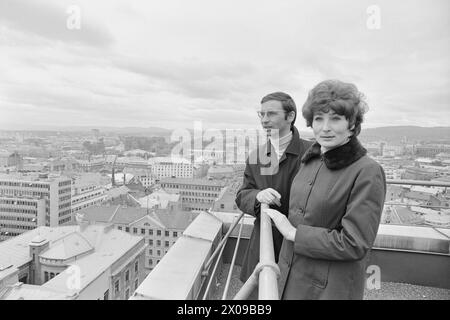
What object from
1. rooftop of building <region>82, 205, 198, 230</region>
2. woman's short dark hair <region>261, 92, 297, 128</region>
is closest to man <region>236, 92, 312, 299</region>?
woman's short dark hair <region>261, 92, 297, 128</region>

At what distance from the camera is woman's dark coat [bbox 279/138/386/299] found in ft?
2.75

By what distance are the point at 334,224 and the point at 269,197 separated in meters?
0.45

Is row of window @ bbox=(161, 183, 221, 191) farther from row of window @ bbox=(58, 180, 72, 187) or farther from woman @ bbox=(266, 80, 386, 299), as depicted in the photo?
woman @ bbox=(266, 80, 386, 299)

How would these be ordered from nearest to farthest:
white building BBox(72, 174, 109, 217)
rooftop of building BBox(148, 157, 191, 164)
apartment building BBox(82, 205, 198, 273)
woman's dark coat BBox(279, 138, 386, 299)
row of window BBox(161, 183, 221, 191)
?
woman's dark coat BBox(279, 138, 386, 299)
apartment building BBox(82, 205, 198, 273)
row of window BBox(161, 183, 221, 191)
white building BBox(72, 174, 109, 217)
rooftop of building BBox(148, 157, 191, 164)

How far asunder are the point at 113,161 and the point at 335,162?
102 feet

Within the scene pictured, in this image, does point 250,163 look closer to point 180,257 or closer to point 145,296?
point 180,257

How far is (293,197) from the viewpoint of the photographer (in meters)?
1.09

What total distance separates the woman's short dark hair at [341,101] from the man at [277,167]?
56 centimetres

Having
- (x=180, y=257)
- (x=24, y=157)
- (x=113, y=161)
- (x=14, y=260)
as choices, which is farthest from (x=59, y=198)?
(x=180, y=257)

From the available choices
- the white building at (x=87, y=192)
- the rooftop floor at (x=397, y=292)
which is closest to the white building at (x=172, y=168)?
the white building at (x=87, y=192)

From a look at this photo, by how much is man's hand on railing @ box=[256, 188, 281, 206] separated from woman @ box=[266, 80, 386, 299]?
11.0 inches

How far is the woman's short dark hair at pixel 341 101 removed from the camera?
966mm

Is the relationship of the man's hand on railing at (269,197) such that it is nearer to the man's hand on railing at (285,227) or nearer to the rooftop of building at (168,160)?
the man's hand on railing at (285,227)

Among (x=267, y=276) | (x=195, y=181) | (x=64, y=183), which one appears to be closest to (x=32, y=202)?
(x=64, y=183)
